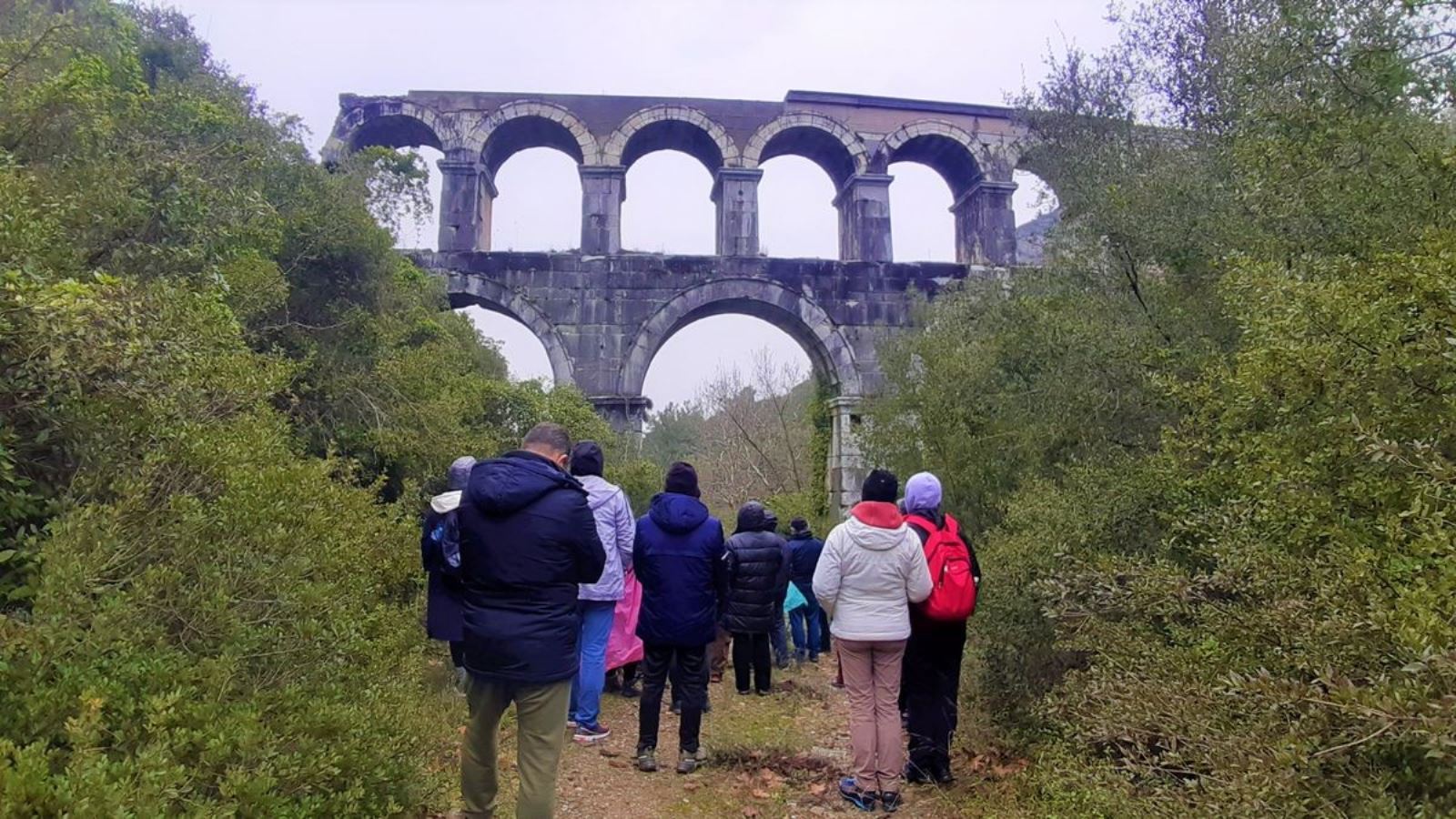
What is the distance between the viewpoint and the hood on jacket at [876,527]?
14.8 ft

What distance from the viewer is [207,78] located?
36.2 feet

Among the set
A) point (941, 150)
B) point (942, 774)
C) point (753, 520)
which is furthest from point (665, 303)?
point (942, 774)

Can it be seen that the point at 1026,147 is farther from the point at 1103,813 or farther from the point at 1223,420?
the point at 1103,813

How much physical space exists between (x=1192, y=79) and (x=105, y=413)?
9220 millimetres

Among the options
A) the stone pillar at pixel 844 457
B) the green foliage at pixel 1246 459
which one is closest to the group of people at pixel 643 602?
the green foliage at pixel 1246 459

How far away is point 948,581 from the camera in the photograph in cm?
476

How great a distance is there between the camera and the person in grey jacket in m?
5.30

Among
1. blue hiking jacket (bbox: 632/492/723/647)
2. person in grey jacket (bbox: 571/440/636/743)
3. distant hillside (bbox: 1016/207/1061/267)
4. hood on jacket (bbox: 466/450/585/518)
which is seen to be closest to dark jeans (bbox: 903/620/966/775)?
blue hiking jacket (bbox: 632/492/723/647)

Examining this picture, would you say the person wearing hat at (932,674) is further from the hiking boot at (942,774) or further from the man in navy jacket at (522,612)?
the man in navy jacket at (522,612)

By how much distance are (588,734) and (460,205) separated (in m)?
13.2

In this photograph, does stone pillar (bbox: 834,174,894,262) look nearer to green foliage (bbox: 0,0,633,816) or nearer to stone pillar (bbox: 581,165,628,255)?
stone pillar (bbox: 581,165,628,255)

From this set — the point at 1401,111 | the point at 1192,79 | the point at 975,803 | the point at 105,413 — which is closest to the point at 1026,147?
the point at 1192,79

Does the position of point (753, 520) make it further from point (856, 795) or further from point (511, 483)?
point (511, 483)

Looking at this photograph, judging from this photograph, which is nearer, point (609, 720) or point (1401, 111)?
point (1401, 111)
